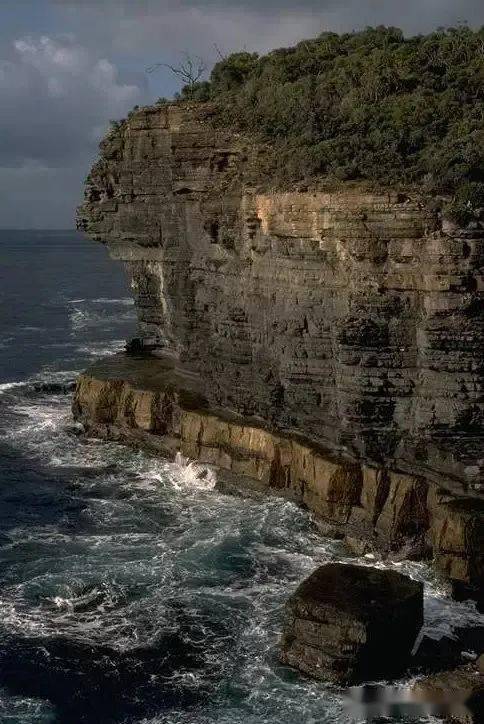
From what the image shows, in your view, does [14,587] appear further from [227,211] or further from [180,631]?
[227,211]

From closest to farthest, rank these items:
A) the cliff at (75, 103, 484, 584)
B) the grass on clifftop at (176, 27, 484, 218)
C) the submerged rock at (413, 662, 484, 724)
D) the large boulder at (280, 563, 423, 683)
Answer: the submerged rock at (413, 662, 484, 724)
the large boulder at (280, 563, 423, 683)
the cliff at (75, 103, 484, 584)
the grass on clifftop at (176, 27, 484, 218)

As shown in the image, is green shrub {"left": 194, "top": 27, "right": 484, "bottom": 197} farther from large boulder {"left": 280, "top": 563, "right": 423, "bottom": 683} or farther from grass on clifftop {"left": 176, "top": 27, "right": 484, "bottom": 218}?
large boulder {"left": 280, "top": 563, "right": 423, "bottom": 683}

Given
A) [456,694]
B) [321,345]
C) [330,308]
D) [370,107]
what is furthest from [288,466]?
[370,107]

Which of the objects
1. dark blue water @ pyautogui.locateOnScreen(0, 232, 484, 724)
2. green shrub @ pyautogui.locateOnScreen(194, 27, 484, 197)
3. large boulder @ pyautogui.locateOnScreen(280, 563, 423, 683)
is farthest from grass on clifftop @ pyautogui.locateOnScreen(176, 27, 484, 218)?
dark blue water @ pyautogui.locateOnScreen(0, 232, 484, 724)

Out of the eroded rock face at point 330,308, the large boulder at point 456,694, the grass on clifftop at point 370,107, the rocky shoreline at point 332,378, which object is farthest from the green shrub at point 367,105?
the large boulder at point 456,694

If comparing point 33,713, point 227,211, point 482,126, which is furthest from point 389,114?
point 33,713

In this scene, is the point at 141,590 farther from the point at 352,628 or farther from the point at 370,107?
the point at 370,107

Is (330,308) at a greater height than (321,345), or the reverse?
(330,308)
